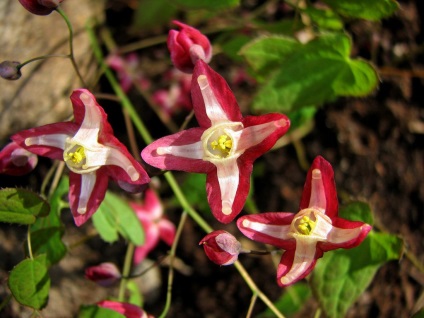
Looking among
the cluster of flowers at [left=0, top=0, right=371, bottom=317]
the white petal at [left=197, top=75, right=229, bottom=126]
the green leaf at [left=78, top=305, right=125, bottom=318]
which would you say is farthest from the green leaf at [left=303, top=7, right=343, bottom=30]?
the green leaf at [left=78, top=305, right=125, bottom=318]

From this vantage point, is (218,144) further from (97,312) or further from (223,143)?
(97,312)

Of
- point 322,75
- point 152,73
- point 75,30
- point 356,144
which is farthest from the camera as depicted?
point 152,73

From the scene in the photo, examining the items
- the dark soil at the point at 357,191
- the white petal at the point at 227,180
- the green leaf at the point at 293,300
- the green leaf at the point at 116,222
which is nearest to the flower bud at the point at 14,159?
the green leaf at the point at 116,222

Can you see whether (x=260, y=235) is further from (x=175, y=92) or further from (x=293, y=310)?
(x=175, y=92)

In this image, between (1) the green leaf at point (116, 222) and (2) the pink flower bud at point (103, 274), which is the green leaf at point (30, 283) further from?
(1) the green leaf at point (116, 222)

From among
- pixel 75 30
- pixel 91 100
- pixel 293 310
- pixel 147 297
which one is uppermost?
pixel 91 100

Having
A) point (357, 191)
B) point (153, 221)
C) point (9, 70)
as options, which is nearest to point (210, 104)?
point (9, 70)

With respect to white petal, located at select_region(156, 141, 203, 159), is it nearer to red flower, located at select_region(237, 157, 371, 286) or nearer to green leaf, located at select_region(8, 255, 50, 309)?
red flower, located at select_region(237, 157, 371, 286)

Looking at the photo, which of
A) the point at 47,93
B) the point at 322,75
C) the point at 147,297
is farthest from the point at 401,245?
the point at 47,93
